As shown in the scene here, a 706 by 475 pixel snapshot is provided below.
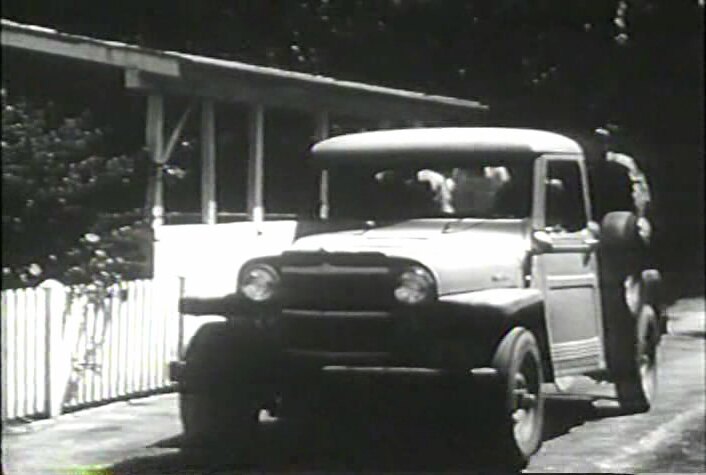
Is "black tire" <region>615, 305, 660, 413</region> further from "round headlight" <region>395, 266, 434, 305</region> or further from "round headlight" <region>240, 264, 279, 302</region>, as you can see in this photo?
"round headlight" <region>240, 264, 279, 302</region>

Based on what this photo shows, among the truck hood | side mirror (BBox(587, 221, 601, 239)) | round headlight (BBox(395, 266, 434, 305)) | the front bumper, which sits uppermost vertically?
side mirror (BBox(587, 221, 601, 239))

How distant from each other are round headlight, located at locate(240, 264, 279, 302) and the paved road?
97 centimetres

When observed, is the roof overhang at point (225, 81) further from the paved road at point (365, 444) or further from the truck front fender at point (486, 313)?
the truck front fender at point (486, 313)

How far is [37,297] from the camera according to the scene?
10.0m

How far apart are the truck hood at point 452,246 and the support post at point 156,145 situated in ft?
12.1

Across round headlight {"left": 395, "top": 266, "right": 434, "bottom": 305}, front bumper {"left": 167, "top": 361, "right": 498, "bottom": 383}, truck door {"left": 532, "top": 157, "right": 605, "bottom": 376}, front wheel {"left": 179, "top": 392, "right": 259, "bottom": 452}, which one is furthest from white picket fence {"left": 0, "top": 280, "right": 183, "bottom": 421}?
truck door {"left": 532, "top": 157, "right": 605, "bottom": 376}

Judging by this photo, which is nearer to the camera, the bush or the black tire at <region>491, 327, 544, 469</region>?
the black tire at <region>491, 327, 544, 469</region>

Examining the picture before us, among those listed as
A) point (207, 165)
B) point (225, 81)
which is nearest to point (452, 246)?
point (225, 81)

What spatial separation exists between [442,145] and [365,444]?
78.3 inches

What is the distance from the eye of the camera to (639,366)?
1048 cm

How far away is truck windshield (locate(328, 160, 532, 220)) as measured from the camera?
944cm

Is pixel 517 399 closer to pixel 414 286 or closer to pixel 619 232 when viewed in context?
pixel 414 286

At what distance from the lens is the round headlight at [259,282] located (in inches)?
329

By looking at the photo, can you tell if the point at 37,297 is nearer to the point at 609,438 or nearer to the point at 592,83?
the point at 609,438
